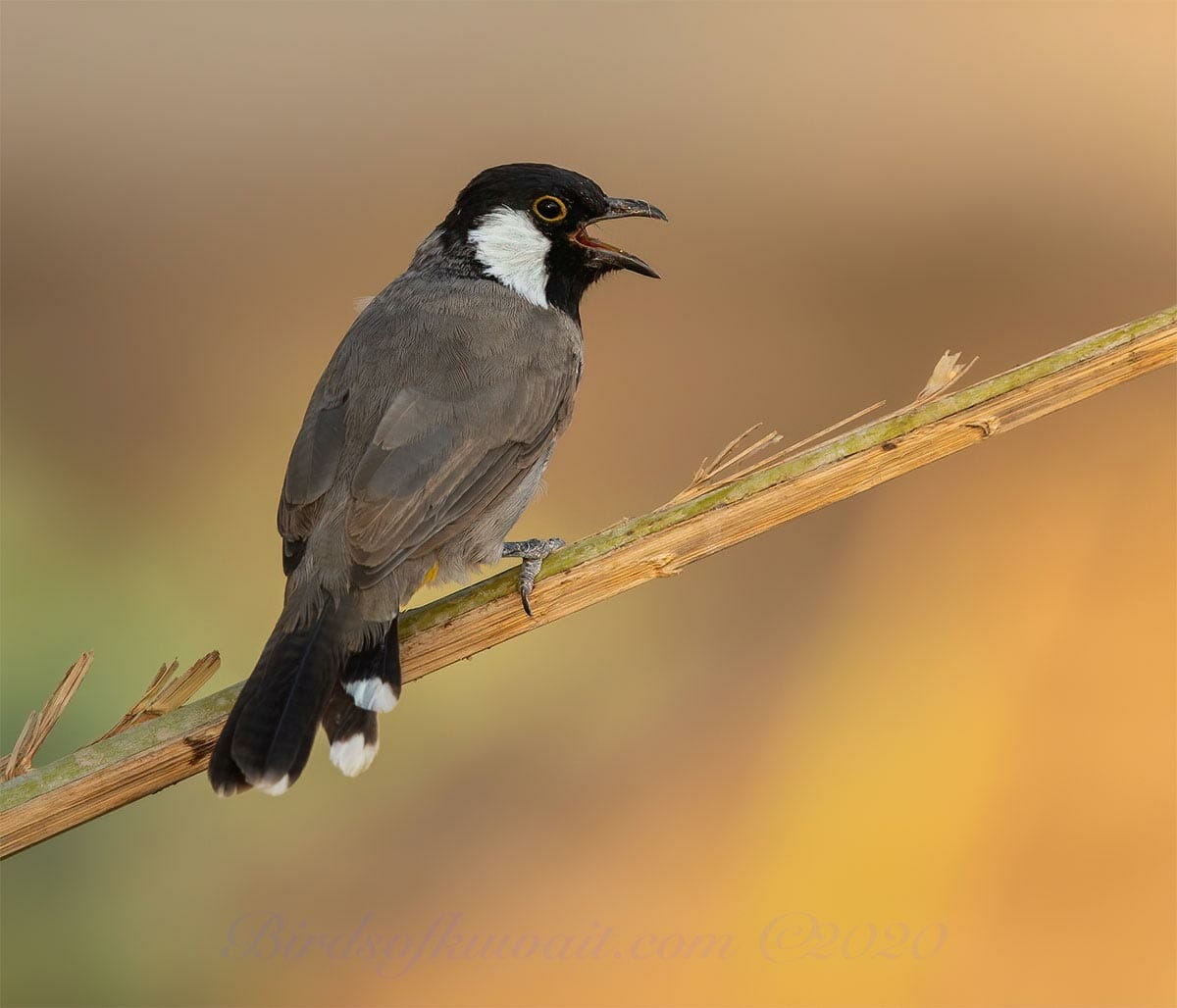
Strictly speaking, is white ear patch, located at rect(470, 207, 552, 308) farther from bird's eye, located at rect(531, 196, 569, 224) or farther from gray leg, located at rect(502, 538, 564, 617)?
gray leg, located at rect(502, 538, 564, 617)

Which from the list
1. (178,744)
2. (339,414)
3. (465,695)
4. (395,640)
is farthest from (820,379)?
(178,744)

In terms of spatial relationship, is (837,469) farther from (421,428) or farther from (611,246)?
(611,246)

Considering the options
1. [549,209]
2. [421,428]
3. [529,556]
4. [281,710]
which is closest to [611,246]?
[549,209]

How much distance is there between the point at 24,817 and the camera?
238cm

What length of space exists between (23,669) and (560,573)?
2.69m

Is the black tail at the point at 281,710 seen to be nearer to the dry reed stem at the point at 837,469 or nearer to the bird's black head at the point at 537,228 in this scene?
the dry reed stem at the point at 837,469

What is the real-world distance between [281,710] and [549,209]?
1.84m

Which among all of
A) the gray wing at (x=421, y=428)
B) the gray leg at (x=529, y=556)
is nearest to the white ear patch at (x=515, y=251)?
the gray wing at (x=421, y=428)

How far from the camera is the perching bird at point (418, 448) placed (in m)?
2.79

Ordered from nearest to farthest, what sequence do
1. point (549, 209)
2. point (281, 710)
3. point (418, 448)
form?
point (281, 710), point (418, 448), point (549, 209)

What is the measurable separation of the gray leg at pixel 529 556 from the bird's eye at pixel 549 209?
1063mm

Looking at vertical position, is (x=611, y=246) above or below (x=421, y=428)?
above

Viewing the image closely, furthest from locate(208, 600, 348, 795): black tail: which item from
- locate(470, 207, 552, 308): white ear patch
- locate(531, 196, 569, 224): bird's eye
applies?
locate(531, 196, 569, 224): bird's eye

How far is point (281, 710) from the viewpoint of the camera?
2.61m
